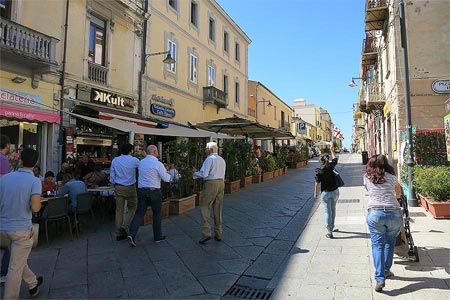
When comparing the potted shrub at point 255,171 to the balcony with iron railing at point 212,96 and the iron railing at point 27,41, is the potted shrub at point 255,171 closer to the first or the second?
the balcony with iron railing at point 212,96

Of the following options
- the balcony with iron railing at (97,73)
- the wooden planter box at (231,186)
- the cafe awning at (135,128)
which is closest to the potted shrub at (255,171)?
the wooden planter box at (231,186)

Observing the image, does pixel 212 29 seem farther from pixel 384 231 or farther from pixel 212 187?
pixel 384 231

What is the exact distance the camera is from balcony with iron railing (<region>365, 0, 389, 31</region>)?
46.6 ft

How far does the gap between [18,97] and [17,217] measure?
715cm

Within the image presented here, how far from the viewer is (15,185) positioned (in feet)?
11.4

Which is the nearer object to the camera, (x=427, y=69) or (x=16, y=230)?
(x=16, y=230)

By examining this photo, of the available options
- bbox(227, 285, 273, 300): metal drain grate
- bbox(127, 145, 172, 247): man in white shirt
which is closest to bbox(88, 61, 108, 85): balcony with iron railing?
bbox(127, 145, 172, 247): man in white shirt

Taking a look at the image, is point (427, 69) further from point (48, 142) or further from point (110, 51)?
point (48, 142)

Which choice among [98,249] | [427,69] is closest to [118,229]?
[98,249]

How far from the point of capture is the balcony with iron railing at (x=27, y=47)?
28.0 feet

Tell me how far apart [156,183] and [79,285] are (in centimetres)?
217

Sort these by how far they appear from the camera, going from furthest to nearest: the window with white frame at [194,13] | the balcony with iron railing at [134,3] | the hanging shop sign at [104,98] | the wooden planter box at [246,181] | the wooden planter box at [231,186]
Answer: the window with white frame at [194,13] < the balcony with iron railing at [134,3] < the wooden planter box at [246,181] < the wooden planter box at [231,186] < the hanging shop sign at [104,98]

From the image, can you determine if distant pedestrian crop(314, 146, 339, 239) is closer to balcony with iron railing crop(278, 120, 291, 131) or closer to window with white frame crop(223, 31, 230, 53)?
window with white frame crop(223, 31, 230, 53)

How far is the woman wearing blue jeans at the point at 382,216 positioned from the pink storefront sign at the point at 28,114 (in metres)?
8.91
